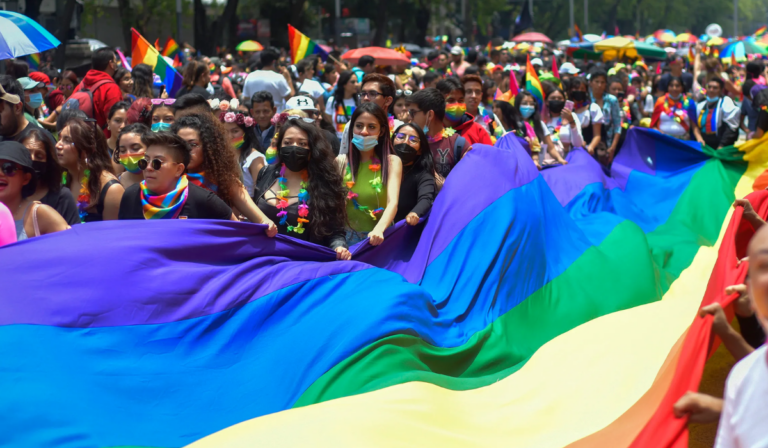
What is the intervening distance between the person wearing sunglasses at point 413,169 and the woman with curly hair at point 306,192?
25.0 inches

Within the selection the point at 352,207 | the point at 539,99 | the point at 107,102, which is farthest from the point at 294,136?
the point at 539,99

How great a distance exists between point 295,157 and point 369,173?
0.68m

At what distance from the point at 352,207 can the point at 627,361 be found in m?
2.32

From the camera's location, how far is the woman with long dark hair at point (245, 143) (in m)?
7.12

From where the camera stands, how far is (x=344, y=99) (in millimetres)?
9859

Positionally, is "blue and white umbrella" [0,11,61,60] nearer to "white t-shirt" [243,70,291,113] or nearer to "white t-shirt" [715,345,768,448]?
"white t-shirt" [243,70,291,113]

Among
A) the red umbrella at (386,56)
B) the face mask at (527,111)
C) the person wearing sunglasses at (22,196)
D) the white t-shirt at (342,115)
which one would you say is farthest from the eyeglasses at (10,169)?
the red umbrella at (386,56)

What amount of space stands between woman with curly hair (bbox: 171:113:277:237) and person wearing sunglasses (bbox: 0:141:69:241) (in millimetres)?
1047

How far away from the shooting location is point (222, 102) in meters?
7.66

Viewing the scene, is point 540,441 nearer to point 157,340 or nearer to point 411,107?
point 157,340

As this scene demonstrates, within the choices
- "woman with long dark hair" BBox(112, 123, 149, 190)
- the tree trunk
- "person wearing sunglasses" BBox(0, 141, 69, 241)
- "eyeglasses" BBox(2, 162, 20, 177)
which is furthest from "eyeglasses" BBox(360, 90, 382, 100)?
the tree trunk

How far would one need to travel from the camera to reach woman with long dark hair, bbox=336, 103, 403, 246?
242 inches

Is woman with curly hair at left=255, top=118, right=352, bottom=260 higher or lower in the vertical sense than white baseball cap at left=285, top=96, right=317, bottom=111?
lower

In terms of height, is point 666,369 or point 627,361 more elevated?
point 666,369
